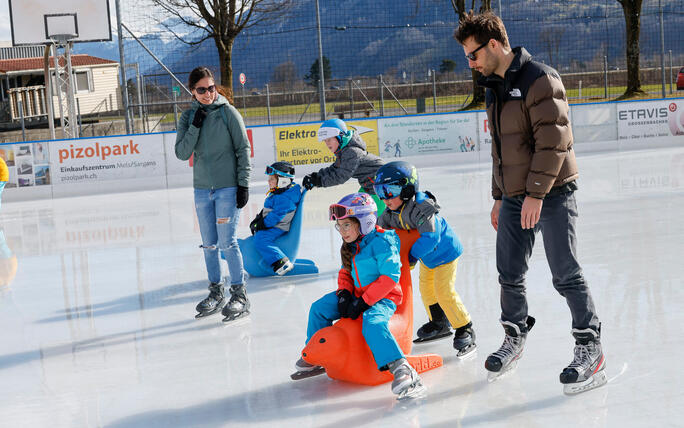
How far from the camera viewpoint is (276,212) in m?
6.14

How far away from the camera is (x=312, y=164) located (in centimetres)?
1510

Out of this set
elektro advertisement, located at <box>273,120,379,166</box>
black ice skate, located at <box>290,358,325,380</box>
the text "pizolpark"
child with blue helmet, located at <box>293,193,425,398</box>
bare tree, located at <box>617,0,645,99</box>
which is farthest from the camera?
bare tree, located at <box>617,0,645,99</box>

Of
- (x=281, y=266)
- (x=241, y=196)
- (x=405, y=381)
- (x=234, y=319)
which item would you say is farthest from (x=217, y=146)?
(x=405, y=381)

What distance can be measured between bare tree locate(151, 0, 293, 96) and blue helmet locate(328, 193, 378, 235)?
1869 cm

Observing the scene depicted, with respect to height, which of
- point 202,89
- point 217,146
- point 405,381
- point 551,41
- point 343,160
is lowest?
point 405,381

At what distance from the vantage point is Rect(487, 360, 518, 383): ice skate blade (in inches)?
137

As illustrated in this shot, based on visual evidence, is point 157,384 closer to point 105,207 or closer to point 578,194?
point 578,194

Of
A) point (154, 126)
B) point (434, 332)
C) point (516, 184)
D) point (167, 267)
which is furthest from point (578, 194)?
point (154, 126)

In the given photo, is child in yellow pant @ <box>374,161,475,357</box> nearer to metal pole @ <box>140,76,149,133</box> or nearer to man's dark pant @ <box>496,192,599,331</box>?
man's dark pant @ <box>496,192,599,331</box>

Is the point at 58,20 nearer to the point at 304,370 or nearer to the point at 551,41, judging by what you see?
the point at 304,370

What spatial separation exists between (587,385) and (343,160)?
2800 mm

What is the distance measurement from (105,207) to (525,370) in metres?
9.31

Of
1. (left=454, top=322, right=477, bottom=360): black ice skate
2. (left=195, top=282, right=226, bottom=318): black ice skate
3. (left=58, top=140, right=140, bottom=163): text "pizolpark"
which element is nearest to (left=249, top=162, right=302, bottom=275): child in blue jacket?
(left=195, top=282, right=226, bottom=318): black ice skate

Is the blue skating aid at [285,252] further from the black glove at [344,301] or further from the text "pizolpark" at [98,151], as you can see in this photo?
the text "pizolpark" at [98,151]
